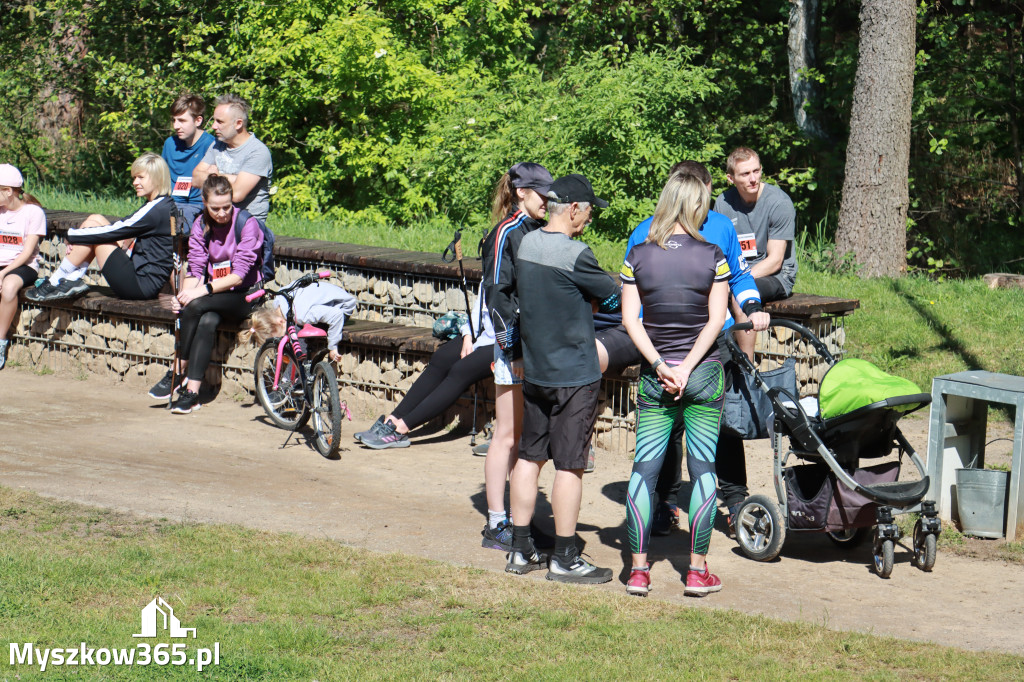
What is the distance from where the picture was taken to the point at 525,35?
17.1 metres

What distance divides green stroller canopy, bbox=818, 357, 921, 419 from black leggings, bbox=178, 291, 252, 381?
16.2 feet

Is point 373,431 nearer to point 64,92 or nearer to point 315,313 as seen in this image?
point 315,313

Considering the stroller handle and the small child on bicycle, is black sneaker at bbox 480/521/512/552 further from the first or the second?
the small child on bicycle

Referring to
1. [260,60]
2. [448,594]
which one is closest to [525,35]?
[260,60]

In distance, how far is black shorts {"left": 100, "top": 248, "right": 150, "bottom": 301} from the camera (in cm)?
1014

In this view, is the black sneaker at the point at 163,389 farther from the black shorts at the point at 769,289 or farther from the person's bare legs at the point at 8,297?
→ the black shorts at the point at 769,289

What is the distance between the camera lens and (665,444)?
5.61 meters

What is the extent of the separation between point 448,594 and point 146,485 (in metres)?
2.51

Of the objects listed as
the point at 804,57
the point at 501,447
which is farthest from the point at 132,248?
the point at 804,57

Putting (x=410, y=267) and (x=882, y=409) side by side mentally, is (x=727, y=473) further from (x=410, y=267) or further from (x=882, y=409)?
(x=410, y=267)


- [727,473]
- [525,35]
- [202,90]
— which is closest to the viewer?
[727,473]

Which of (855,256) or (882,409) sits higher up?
(855,256)

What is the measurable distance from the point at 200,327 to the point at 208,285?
342 mm

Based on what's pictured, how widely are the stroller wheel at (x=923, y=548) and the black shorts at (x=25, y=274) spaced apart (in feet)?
26.0
